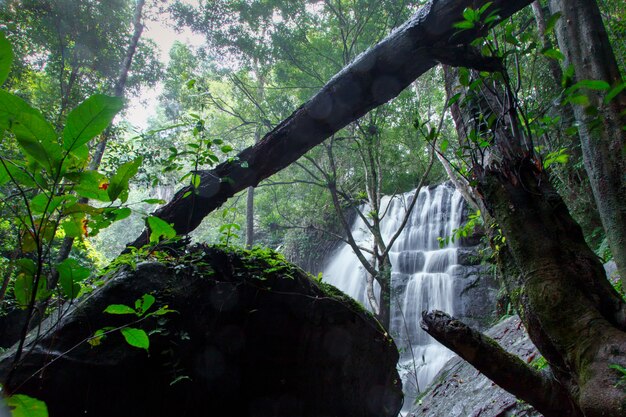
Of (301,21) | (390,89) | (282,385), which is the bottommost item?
(282,385)

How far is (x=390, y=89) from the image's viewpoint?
2643 mm

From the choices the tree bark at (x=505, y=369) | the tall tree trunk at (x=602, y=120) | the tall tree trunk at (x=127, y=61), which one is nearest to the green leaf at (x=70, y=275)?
the tree bark at (x=505, y=369)

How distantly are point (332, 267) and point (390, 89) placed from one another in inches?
420

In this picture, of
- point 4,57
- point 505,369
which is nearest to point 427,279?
point 505,369

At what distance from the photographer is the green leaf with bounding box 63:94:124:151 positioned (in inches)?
25.4

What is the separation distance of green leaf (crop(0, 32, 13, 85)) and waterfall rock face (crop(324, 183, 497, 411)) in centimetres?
674

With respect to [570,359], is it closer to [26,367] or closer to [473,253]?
[26,367]

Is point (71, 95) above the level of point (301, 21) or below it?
below

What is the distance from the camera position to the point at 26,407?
1.79ft

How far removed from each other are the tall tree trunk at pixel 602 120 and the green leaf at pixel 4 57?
73.8 inches

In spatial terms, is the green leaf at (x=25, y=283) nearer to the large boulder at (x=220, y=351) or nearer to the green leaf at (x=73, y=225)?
the green leaf at (x=73, y=225)

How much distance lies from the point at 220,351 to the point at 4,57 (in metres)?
2.46

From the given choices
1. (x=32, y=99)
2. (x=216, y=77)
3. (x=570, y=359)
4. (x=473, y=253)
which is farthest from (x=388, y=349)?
(x=216, y=77)

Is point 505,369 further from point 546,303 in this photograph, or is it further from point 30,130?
point 30,130
